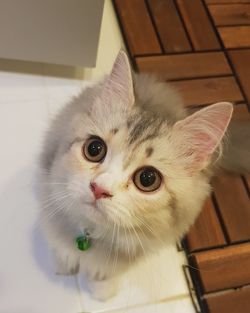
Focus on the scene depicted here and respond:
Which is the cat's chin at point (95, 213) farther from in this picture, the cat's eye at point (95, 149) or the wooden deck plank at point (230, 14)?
the wooden deck plank at point (230, 14)

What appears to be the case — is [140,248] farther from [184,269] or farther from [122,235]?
[184,269]

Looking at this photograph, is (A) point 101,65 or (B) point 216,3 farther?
(B) point 216,3

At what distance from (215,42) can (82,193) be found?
1.07 meters

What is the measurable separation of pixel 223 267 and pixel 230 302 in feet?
0.30

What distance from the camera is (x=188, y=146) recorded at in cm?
71

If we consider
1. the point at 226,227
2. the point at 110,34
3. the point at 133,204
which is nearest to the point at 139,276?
the point at 226,227

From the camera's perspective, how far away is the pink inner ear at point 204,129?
65 cm

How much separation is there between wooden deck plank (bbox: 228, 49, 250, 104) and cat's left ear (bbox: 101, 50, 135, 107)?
819mm

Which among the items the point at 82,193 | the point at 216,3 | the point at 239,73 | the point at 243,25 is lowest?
the point at 82,193

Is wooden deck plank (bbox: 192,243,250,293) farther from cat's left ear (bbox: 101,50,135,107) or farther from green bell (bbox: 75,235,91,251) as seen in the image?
cat's left ear (bbox: 101,50,135,107)

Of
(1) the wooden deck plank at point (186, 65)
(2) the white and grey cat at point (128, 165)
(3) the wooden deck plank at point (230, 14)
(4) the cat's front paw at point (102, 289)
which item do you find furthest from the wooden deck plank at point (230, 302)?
(3) the wooden deck plank at point (230, 14)

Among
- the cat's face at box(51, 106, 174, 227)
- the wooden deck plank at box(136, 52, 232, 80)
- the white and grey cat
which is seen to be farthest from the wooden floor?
the cat's face at box(51, 106, 174, 227)

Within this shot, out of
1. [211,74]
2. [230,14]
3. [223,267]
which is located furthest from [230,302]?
[230,14]

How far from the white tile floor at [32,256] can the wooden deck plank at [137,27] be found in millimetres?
322
